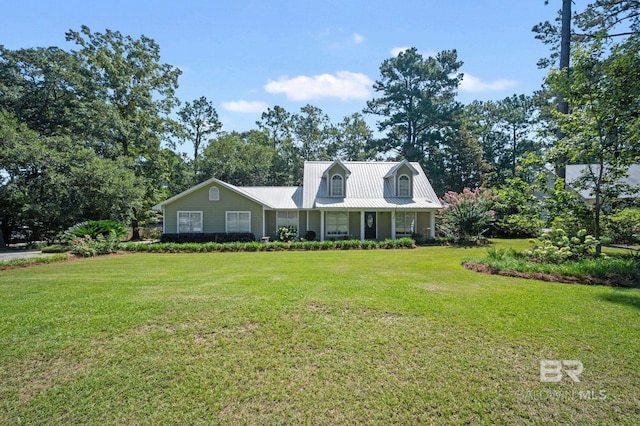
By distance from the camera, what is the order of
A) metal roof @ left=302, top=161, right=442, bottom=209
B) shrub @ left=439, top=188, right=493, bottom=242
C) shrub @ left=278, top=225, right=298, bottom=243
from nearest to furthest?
1. shrub @ left=439, top=188, right=493, bottom=242
2. shrub @ left=278, top=225, right=298, bottom=243
3. metal roof @ left=302, top=161, right=442, bottom=209

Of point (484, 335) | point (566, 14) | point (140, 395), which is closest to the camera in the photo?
point (140, 395)

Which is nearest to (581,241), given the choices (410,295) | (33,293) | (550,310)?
(550,310)

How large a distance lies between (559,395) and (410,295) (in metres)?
3.09

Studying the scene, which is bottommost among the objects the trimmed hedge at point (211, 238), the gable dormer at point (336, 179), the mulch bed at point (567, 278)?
the mulch bed at point (567, 278)

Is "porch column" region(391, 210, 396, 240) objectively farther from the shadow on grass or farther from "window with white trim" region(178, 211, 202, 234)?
the shadow on grass

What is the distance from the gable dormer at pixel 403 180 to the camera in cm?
2175

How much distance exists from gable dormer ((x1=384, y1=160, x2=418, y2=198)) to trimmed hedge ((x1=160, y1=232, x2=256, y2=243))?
10.3 m

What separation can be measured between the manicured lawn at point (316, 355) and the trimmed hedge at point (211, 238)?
40.4 ft

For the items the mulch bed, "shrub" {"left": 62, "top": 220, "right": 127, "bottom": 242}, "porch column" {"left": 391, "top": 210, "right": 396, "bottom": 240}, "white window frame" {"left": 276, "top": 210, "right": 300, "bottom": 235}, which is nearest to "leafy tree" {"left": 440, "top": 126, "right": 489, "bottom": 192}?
"porch column" {"left": 391, "top": 210, "right": 396, "bottom": 240}

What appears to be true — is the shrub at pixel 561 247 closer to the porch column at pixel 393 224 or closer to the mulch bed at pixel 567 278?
the mulch bed at pixel 567 278

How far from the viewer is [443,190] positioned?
33.1 m

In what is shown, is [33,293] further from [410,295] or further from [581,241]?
[581,241]

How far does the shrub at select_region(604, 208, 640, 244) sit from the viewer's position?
9500 millimetres

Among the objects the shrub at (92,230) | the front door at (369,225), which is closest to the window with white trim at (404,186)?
the front door at (369,225)
